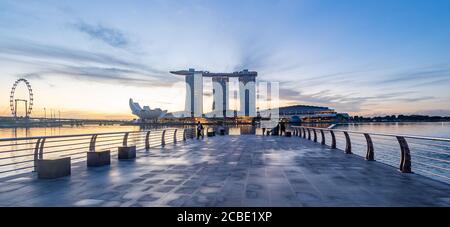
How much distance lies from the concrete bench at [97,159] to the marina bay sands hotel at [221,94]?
129 meters

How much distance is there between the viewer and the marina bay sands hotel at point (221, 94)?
151 m

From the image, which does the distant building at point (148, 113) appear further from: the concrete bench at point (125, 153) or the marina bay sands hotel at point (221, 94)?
the concrete bench at point (125, 153)

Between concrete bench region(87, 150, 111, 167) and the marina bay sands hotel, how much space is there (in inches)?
5060

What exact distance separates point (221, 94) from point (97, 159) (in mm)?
152251

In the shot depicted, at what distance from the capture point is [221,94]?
161m

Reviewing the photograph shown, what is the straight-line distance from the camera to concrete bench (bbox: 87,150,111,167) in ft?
29.7

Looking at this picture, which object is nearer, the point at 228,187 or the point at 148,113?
the point at 228,187

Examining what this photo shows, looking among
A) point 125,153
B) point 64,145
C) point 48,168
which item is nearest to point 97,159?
point 64,145

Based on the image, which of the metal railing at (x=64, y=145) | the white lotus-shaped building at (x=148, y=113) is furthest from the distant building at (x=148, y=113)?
the metal railing at (x=64, y=145)

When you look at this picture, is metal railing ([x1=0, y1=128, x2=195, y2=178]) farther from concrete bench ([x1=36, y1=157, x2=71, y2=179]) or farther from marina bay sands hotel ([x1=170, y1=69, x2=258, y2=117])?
marina bay sands hotel ([x1=170, y1=69, x2=258, y2=117])

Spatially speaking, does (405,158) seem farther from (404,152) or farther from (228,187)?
(228,187)

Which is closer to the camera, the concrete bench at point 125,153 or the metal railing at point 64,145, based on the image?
the metal railing at point 64,145
